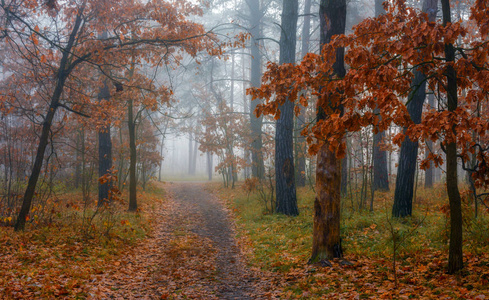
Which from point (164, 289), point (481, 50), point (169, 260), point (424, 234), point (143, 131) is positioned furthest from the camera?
point (143, 131)

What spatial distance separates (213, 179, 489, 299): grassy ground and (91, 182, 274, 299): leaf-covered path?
1.84 ft

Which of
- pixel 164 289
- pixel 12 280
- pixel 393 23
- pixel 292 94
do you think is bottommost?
pixel 164 289

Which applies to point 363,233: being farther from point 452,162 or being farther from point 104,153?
point 104,153

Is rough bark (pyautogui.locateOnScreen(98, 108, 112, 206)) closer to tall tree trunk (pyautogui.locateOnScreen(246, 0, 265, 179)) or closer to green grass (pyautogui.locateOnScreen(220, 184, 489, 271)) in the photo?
green grass (pyautogui.locateOnScreen(220, 184, 489, 271))

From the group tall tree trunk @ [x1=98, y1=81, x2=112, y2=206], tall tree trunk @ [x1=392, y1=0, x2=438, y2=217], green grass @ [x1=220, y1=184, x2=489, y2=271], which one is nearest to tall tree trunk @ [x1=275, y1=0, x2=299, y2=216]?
green grass @ [x1=220, y1=184, x2=489, y2=271]

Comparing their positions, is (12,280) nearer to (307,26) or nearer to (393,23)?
(393,23)

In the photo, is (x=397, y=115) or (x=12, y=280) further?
(x=12, y=280)

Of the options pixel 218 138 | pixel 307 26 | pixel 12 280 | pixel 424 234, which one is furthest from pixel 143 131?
pixel 424 234

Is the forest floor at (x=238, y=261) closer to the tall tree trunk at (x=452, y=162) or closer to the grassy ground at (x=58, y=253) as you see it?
the grassy ground at (x=58, y=253)

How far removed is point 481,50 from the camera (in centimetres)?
425

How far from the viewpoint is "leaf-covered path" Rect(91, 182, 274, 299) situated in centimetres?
542

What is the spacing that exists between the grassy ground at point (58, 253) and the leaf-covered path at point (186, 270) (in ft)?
1.09

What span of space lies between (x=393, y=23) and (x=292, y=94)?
1.70 meters

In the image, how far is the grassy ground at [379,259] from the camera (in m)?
4.45
